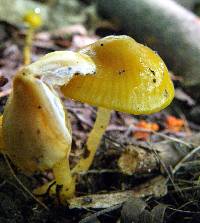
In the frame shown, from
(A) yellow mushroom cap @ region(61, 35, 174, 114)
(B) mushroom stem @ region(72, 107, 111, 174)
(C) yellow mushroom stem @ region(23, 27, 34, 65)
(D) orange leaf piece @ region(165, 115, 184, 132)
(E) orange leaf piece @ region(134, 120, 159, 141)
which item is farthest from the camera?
(C) yellow mushroom stem @ region(23, 27, 34, 65)

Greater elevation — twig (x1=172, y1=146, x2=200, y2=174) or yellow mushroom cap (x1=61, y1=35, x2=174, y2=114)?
yellow mushroom cap (x1=61, y1=35, x2=174, y2=114)

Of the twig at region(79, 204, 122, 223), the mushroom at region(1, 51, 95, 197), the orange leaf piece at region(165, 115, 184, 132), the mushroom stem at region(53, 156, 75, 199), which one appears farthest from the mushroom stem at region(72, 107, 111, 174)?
the orange leaf piece at region(165, 115, 184, 132)

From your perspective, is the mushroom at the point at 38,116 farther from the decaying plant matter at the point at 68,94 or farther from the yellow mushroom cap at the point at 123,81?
the yellow mushroom cap at the point at 123,81

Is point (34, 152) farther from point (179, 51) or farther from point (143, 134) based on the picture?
point (179, 51)

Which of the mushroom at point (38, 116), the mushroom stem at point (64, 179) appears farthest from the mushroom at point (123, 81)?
the mushroom stem at point (64, 179)

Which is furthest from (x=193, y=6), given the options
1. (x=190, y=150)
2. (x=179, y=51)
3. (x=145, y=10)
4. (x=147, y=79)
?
(x=147, y=79)

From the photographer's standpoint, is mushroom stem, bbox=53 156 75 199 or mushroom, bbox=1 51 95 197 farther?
mushroom stem, bbox=53 156 75 199

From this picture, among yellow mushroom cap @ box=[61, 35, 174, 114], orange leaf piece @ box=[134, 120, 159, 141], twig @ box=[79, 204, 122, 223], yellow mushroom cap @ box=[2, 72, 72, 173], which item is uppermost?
yellow mushroom cap @ box=[61, 35, 174, 114]

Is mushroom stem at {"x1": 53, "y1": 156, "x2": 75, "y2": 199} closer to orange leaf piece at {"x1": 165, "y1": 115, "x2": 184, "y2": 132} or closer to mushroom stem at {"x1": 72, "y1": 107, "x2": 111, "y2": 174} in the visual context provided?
mushroom stem at {"x1": 72, "y1": 107, "x2": 111, "y2": 174}
